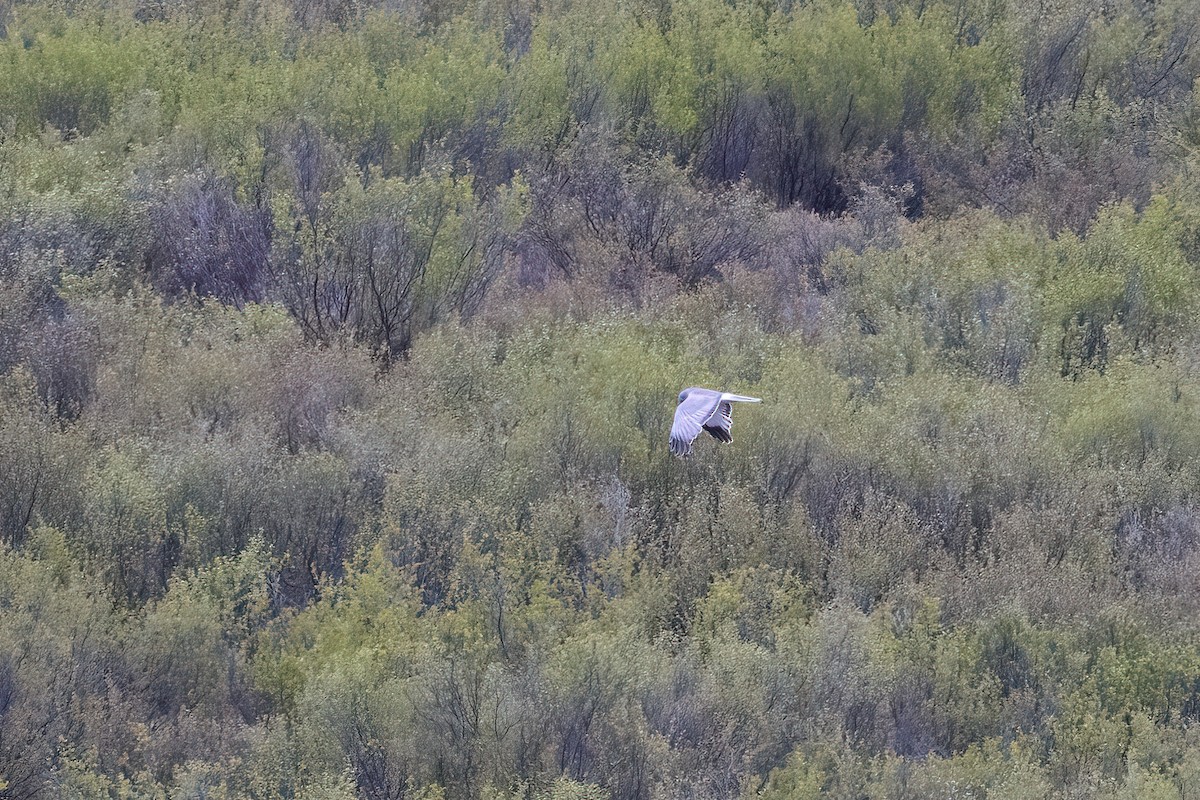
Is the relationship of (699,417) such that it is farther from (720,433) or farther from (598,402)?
(598,402)

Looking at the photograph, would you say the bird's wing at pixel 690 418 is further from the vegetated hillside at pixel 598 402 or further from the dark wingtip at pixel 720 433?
the vegetated hillside at pixel 598 402

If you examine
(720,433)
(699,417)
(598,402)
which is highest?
(699,417)

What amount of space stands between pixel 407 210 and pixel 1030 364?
279 inches

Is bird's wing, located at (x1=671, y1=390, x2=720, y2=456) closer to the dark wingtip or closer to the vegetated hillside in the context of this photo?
the dark wingtip

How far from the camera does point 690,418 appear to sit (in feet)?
47.2

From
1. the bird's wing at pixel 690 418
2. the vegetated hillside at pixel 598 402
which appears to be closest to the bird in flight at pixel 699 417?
the bird's wing at pixel 690 418

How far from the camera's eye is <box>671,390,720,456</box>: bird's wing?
13.9 meters

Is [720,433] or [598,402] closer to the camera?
[720,433]

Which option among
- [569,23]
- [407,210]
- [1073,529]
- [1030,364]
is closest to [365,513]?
[407,210]

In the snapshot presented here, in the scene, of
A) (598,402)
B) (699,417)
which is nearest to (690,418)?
(699,417)

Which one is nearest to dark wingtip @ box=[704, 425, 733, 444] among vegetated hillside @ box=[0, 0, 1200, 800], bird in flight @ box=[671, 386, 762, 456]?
bird in flight @ box=[671, 386, 762, 456]

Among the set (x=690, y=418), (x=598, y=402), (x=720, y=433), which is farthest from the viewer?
(x=598, y=402)

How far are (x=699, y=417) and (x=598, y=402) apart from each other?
345cm

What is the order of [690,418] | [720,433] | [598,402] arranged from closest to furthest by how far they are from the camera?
[690,418] → [720,433] → [598,402]
